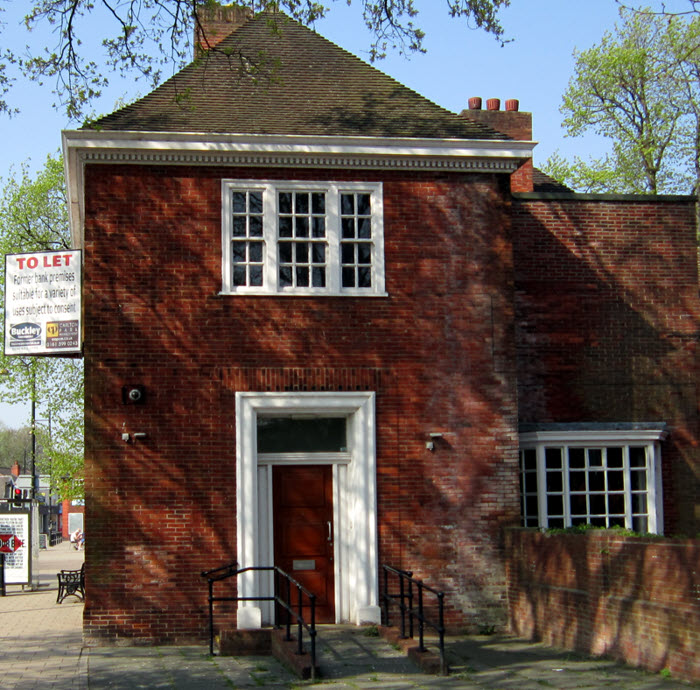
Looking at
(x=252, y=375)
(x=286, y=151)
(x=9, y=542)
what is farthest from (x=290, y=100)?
(x=9, y=542)

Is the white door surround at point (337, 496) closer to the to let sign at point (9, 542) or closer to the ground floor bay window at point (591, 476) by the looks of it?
the ground floor bay window at point (591, 476)

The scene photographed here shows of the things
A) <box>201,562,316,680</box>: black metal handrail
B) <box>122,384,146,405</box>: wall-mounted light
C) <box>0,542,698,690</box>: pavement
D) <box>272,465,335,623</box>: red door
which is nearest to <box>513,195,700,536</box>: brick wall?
<box>272,465,335,623</box>: red door

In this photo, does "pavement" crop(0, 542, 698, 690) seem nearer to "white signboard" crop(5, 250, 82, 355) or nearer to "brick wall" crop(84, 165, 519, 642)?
"brick wall" crop(84, 165, 519, 642)

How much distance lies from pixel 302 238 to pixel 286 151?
4.12ft

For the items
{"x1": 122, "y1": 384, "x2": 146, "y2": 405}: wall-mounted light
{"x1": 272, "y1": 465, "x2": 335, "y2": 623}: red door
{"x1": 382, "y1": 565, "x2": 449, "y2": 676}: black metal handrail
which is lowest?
{"x1": 382, "y1": 565, "x2": 449, "y2": 676}: black metal handrail

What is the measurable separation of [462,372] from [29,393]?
25.0 meters

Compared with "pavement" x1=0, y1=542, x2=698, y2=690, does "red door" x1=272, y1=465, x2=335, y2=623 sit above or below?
above

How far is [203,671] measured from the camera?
38.6ft

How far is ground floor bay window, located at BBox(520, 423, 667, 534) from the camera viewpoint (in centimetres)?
1602

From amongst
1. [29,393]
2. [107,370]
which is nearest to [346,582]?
[107,370]

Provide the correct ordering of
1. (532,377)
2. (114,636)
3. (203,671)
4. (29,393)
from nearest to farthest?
(203,671)
(114,636)
(532,377)
(29,393)

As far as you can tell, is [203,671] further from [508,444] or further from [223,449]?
[508,444]

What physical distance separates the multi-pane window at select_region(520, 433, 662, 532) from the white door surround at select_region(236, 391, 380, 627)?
117 inches

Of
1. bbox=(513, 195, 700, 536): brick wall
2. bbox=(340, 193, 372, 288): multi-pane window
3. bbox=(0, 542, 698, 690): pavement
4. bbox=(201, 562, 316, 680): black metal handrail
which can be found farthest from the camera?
bbox=(513, 195, 700, 536): brick wall
